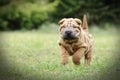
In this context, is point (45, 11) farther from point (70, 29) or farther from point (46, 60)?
point (70, 29)

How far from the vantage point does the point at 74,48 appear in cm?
276

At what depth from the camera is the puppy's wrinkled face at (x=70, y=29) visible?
2.65 meters

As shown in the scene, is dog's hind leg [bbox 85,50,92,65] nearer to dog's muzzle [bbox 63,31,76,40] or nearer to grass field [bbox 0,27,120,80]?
grass field [bbox 0,27,120,80]

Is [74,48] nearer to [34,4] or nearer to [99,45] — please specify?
[99,45]

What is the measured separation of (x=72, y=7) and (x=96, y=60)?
805mm

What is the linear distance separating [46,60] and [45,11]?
112 centimetres

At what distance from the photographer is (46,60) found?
287cm

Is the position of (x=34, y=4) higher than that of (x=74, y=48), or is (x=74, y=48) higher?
(x=34, y=4)

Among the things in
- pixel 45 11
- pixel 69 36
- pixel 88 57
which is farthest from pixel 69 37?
pixel 45 11

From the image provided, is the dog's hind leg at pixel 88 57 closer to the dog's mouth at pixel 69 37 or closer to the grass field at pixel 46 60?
the grass field at pixel 46 60

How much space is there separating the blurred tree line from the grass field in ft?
0.64

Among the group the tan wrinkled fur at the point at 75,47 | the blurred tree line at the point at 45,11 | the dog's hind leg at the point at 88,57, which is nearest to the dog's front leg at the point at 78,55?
the tan wrinkled fur at the point at 75,47

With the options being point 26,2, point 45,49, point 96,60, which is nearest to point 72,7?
point 26,2

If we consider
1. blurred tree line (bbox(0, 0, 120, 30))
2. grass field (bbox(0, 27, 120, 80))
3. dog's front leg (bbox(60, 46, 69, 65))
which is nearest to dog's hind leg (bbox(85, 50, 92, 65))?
grass field (bbox(0, 27, 120, 80))
